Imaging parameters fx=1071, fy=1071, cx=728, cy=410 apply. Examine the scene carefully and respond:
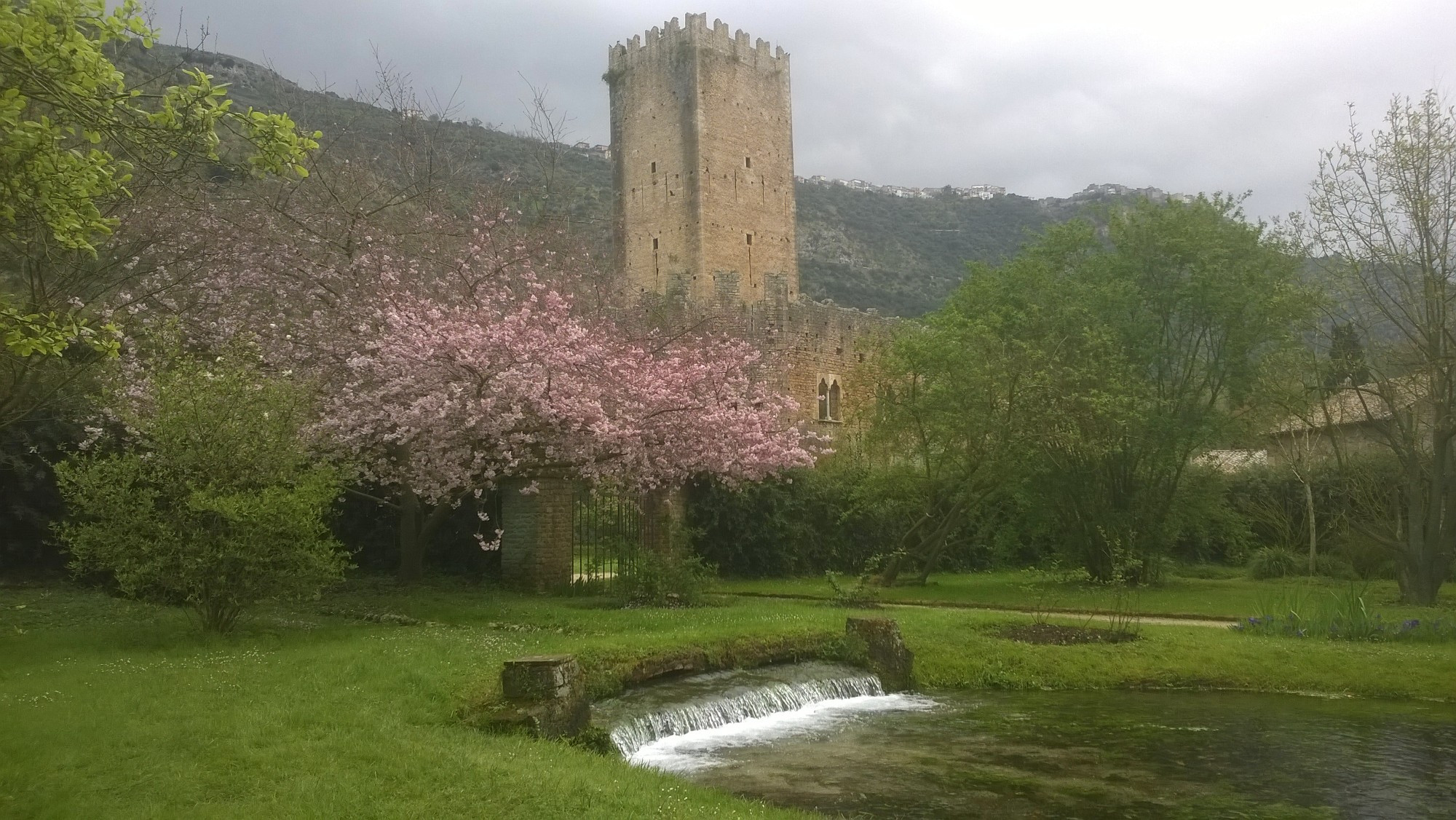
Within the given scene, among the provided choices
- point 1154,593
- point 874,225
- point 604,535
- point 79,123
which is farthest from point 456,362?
point 874,225

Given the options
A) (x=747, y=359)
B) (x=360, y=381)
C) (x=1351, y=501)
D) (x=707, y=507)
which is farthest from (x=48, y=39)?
(x=1351, y=501)

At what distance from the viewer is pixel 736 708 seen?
35.1 feet

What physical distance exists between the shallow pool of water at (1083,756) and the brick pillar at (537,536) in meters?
7.13

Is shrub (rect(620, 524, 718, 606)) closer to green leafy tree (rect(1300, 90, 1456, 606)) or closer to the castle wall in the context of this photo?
green leafy tree (rect(1300, 90, 1456, 606))

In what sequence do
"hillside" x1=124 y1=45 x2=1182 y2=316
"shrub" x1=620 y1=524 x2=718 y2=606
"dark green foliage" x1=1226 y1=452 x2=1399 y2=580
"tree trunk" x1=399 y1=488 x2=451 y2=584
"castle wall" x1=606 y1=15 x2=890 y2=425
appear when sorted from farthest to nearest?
"hillside" x1=124 y1=45 x2=1182 y2=316 < "castle wall" x1=606 y1=15 x2=890 y2=425 < "dark green foliage" x1=1226 y1=452 x2=1399 y2=580 < "tree trunk" x1=399 y1=488 x2=451 y2=584 < "shrub" x1=620 y1=524 x2=718 y2=606

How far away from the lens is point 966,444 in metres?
22.9

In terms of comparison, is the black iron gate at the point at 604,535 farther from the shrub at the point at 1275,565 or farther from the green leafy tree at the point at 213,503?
the shrub at the point at 1275,565

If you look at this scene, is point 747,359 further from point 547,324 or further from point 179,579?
point 179,579

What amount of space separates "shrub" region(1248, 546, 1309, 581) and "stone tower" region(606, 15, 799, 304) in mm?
18323

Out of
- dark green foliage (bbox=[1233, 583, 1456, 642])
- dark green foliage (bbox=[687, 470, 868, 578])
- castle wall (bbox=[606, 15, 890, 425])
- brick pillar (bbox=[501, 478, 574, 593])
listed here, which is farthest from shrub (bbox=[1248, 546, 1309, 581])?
brick pillar (bbox=[501, 478, 574, 593])

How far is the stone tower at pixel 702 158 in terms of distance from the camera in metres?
39.8

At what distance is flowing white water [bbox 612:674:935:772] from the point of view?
30.6ft

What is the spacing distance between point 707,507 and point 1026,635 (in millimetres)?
10619

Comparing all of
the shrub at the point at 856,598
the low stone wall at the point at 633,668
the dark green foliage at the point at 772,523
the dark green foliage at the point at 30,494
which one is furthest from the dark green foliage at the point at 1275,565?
the dark green foliage at the point at 30,494
